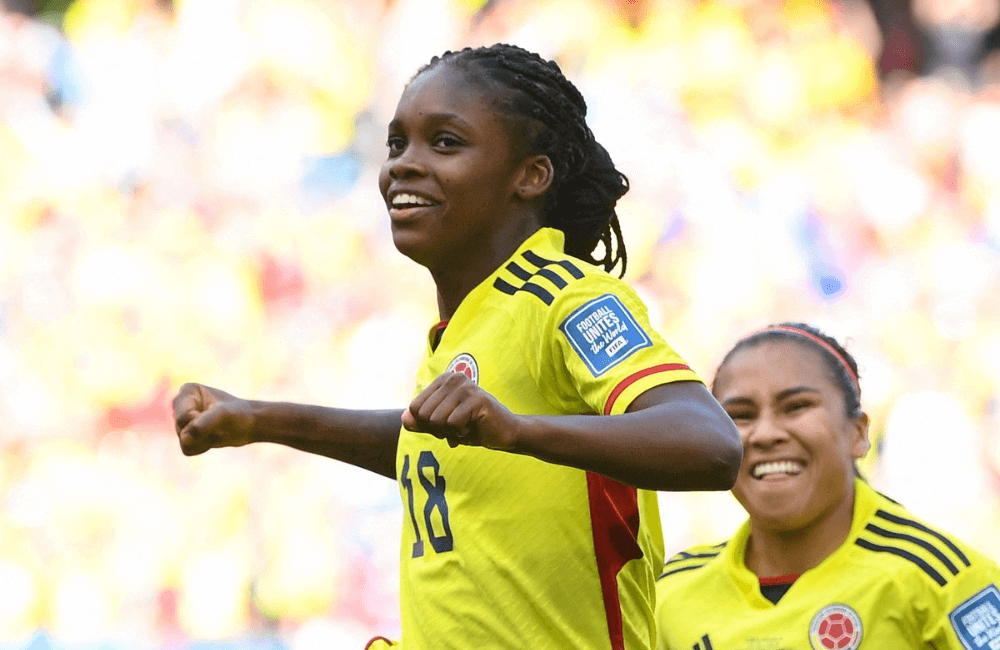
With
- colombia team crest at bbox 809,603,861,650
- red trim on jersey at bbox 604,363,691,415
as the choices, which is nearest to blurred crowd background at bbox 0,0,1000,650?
colombia team crest at bbox 809,603,861,650

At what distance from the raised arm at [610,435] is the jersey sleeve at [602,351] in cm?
6

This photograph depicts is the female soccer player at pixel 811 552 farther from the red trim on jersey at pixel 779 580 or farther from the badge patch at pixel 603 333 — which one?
the badge patch at pixel 603 333

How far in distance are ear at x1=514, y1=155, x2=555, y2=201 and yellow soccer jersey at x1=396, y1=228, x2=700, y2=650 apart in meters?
0.18

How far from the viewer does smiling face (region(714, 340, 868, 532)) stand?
128 inches

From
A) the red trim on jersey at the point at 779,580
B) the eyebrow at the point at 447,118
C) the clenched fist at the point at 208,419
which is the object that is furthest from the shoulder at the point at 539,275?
the red trim on jersey at the point at 779,580

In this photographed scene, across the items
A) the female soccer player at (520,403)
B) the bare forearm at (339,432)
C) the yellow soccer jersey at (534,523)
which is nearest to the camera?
the female soccer player at (520,403)

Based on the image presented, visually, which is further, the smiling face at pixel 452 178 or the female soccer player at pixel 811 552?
the female soccer player at pixel 811 552

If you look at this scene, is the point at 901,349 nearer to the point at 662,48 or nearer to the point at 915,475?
the point at 915,475

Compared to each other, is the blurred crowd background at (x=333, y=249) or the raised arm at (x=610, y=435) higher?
the blurred crowd background at (x=333, y=249)

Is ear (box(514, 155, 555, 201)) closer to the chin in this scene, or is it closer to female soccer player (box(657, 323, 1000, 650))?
the chin

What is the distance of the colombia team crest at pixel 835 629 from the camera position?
301cm

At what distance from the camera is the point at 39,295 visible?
7.35 metres

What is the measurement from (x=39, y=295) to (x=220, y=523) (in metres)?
1.51

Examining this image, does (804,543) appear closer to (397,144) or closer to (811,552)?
(811,552)
